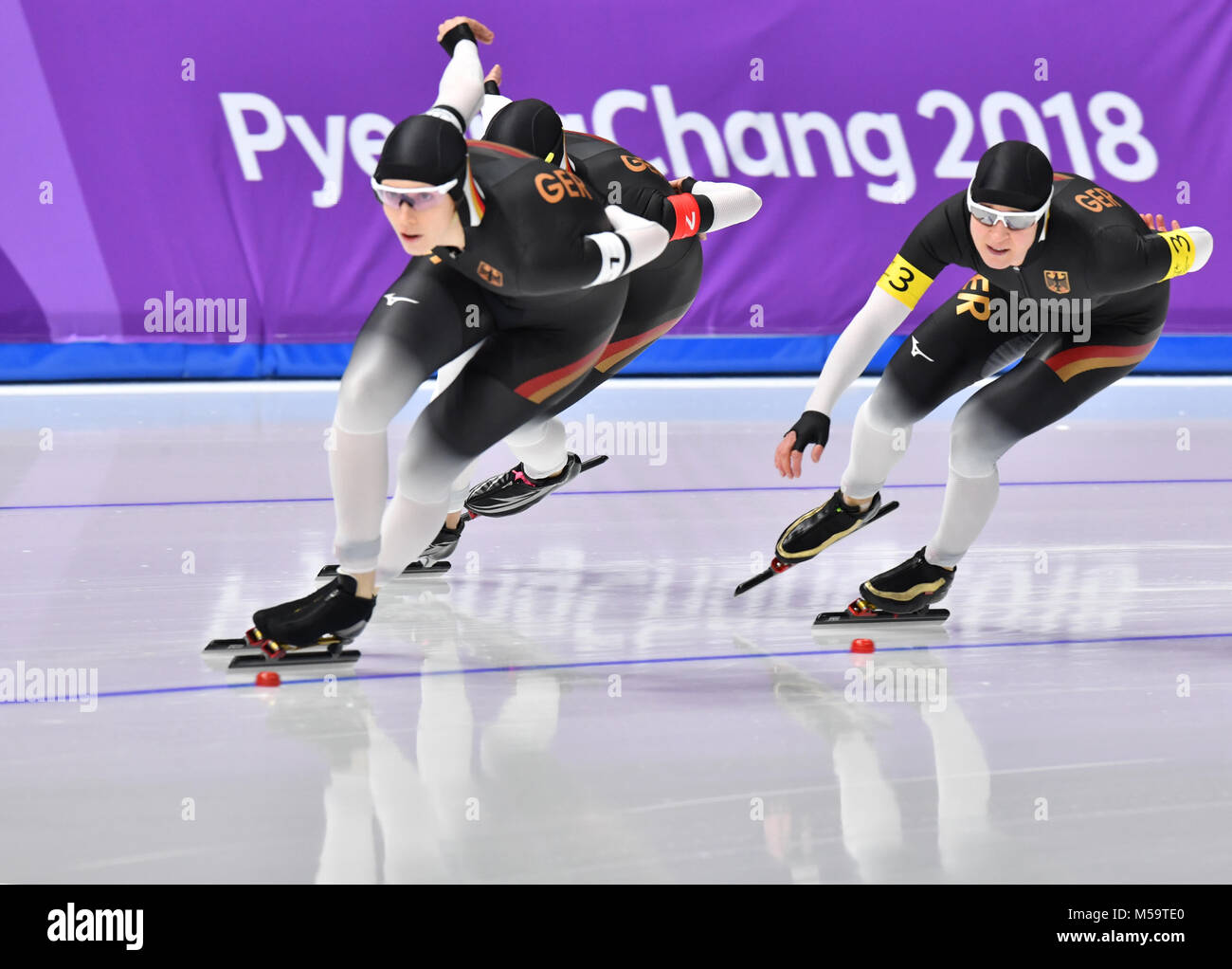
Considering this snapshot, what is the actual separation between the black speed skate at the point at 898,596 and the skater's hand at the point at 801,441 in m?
0.45

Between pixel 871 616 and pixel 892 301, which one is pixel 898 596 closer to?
pixel 871 616

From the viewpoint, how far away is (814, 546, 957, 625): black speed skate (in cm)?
379

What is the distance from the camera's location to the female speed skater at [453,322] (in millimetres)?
2975

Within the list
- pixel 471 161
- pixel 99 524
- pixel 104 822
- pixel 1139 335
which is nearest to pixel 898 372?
pixel 1139 335

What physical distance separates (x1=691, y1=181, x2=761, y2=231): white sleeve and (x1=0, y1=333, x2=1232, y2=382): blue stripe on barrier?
5.63 metres

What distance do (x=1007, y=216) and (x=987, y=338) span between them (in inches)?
19.3

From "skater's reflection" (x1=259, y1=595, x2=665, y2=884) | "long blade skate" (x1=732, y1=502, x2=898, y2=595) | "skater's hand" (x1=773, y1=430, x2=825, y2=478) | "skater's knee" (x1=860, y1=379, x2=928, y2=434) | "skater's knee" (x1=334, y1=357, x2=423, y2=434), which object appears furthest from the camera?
"long blade skate" (x1=732, y1=502, x2=898, y2=595)

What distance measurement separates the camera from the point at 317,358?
9.08 meters

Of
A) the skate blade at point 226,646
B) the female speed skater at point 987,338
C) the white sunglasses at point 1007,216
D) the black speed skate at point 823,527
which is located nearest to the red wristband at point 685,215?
the female speed skater at point 987,338

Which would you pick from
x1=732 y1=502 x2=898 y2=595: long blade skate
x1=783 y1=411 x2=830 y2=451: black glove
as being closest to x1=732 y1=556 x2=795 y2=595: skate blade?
x1=732 y1=502 x2=898 y2=595: long blade skate

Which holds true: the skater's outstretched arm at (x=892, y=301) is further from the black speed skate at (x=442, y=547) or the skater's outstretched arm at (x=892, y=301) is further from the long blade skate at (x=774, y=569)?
the black speed skate at (x=442, y=547)

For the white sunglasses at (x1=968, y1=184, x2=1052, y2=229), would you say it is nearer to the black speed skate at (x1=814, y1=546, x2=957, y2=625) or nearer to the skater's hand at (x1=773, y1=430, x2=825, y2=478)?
the skater's hand at (x1=773, y1=430, x2=825, y2=478)
